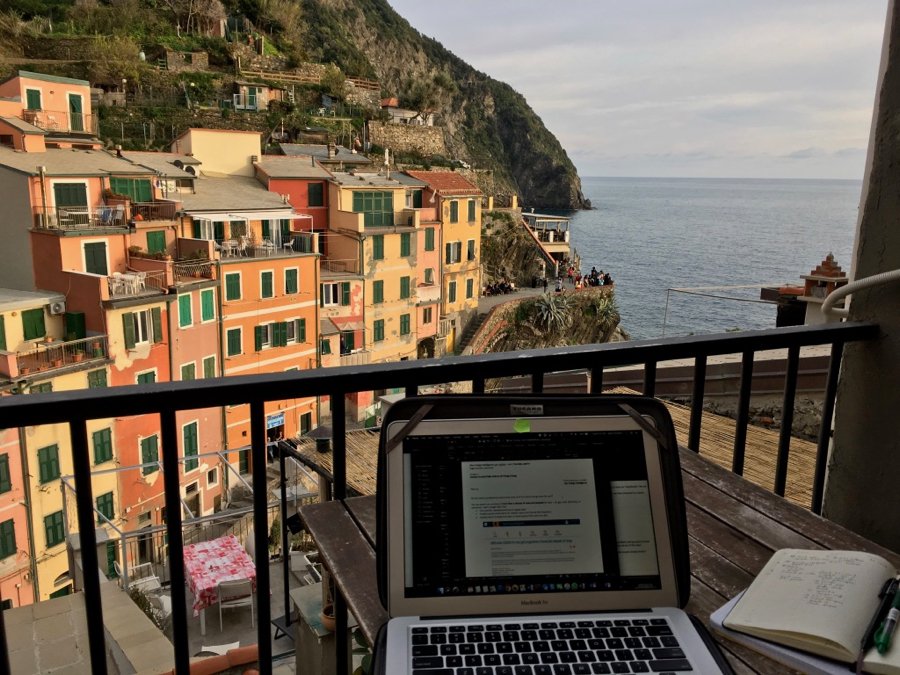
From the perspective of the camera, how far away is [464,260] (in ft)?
97.7

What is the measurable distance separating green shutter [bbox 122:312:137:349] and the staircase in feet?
49.5

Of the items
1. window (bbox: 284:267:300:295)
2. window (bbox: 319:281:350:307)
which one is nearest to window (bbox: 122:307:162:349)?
window (bbox: 284:267:300:295)

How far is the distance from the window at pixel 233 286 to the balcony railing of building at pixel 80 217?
9.12 ft

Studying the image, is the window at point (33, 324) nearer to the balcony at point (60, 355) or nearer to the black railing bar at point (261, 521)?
the balcony at point (60, 355)

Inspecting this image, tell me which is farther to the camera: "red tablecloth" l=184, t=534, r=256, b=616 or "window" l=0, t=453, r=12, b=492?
"window" l=0, t=453, r=12, b=492

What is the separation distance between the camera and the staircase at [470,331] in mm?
30422

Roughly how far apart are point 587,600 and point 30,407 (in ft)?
3.19

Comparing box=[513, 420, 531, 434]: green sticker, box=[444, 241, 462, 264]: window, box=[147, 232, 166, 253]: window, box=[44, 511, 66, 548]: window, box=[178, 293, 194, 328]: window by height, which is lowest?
box=[44, 511, 66, 548]: window

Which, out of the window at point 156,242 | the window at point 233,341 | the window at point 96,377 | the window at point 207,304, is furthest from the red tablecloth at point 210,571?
the window at point 156,242

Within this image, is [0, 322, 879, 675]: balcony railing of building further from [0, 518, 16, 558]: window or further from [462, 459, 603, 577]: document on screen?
[0, 518, 16, 558]: window

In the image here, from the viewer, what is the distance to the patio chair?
29.4 ft

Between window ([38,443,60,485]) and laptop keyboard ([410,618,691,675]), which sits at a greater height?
laptop keyboard ([410,618,691,675])

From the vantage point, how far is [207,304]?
18812 millimetres

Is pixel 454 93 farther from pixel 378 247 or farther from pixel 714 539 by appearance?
pixel 714 539
